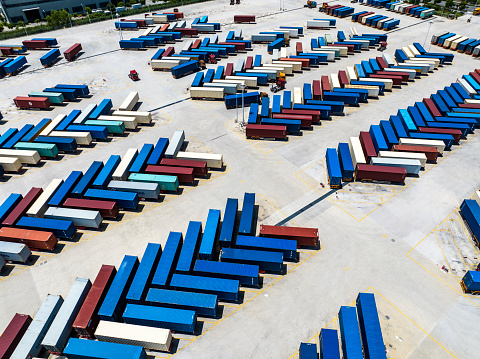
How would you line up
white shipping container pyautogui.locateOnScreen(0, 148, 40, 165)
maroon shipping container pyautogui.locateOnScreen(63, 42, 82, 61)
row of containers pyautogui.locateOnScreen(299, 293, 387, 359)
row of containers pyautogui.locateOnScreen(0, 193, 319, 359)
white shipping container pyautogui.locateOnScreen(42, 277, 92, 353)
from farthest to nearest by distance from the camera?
maroon shipping container pyautogui.locateOnScreen(63, 42, 82, 61)
white shipping container pyautogui.locateOnScreen(0, 148, 40, 165)
row of containers pyautogui.locateOnScreen(0, 193, 319, 359)
white shipping container pyautogui.locateOnScreen(42, 277, 92, 353)
row of containers pyautogui.locateOnScreen(299, 293, 387, 359)

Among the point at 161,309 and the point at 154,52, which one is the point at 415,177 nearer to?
the point at 161,309

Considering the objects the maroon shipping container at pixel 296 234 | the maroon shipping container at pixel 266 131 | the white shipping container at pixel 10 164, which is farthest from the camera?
the maroon shipping container at pixel 266 131

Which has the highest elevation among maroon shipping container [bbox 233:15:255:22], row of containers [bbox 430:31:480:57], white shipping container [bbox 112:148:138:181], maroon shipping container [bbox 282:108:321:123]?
maroon shipping container [bbox 233:15:255:22]

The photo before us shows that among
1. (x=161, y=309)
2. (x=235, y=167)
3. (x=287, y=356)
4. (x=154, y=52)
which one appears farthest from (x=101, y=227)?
(x=154, y=52)

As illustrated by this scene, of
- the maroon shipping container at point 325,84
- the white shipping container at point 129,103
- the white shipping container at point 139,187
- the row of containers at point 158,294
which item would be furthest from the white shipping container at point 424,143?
the white shipping container at point 129,103

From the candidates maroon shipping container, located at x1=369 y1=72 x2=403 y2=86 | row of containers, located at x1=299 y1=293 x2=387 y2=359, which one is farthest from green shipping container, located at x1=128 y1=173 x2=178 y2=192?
maroon shipping container, located at x1=369 y1=72 x2=403 y2=86

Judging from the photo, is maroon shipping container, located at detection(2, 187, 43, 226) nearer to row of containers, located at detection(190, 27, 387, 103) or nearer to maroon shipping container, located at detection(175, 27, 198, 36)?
row of containers, located at detection(190, 27, 387, 103)

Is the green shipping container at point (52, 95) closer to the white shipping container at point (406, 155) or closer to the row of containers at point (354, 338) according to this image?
the white shipping container at point (406, 155)
